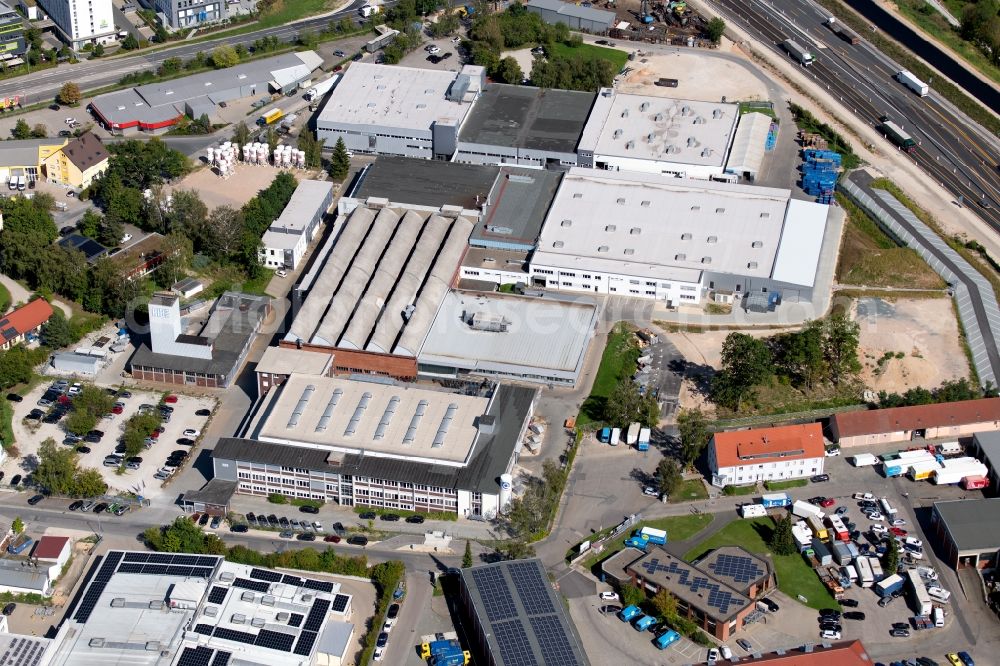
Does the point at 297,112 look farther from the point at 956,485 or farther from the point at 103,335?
the point at 956,485

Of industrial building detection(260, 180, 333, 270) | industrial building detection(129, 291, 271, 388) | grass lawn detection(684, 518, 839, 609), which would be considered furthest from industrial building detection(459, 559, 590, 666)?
industrial building detection(260, 180, 333, 270)

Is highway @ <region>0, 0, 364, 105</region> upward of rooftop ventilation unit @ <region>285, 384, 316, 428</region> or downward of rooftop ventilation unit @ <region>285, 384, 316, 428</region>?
downward

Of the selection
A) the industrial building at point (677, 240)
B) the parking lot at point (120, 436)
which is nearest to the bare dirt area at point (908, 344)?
the industrial building at point (677, 240)

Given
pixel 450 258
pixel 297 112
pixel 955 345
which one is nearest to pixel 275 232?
pixel 450 258

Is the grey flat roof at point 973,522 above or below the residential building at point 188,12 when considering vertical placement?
above

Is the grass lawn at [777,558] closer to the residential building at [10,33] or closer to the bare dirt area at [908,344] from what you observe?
the bare dirt area at [908,344]

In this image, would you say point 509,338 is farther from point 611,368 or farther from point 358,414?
point 358,414

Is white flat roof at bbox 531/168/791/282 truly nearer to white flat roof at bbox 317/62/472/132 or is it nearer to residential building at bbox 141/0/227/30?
white flat roof at bbox 317/62/472/132
